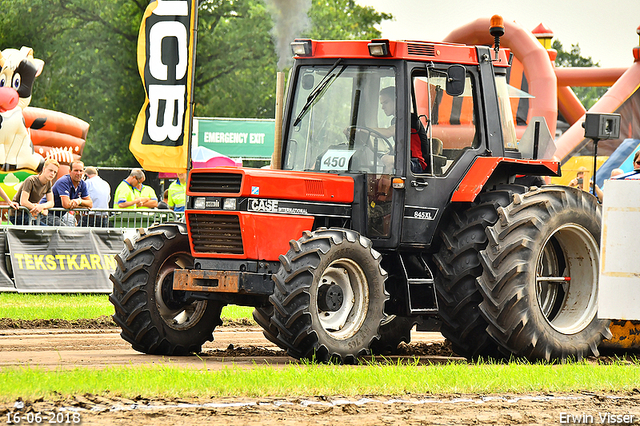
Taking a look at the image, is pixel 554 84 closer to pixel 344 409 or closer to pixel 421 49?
pixel 421 49

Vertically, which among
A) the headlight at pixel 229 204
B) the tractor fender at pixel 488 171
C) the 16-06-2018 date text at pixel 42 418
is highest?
the tractor fender at pixel 488 171

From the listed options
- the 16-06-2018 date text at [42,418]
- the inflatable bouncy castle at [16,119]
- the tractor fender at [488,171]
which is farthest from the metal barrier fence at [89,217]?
the 16-06-2018 date text at [42,418]

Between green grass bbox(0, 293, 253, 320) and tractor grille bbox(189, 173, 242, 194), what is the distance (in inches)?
185

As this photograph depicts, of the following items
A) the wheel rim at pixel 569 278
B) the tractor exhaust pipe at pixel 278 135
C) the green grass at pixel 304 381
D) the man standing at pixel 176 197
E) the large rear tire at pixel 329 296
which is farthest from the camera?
the man standing at pixel 176 197

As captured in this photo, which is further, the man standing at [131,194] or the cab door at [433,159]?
the man standing at [131,194]

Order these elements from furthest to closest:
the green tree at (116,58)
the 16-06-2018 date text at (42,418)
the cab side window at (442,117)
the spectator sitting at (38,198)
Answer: the green tree at (116,58), the spectator sitting at (38,198), the cab side window at (442,117), the 16-06-2018 date text at (42,418)

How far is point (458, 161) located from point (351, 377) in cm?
312

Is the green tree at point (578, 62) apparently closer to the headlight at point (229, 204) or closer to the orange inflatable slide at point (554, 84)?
the orange inflatable slide at point (554, 84)

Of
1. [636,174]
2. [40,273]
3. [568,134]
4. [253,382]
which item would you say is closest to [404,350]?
[636,174]

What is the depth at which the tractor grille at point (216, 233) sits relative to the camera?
885 cm

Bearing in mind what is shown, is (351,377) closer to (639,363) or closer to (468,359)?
(468,359)

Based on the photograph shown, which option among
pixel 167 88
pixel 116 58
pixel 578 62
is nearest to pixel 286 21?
pixel 167 88

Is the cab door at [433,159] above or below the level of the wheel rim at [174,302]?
above

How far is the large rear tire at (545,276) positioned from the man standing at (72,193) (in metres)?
8.54
